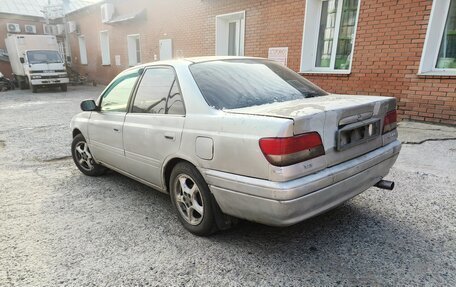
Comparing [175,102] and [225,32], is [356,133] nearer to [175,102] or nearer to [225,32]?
[175,102]

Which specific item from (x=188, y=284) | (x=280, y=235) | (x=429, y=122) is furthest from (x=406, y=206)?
(x=429, y=122)

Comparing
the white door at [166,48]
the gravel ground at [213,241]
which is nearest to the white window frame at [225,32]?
the white door at [166,48]

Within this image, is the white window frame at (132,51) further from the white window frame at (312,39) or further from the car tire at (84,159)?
the car tire at (84,159)

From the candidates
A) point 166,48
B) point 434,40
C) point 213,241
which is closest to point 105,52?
point 166,48

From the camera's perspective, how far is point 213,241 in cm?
259

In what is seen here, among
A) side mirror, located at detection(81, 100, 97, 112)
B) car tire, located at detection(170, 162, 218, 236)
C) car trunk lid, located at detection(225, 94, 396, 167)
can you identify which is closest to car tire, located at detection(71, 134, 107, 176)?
side mirror, located at detection(81, 100, 97, 112)

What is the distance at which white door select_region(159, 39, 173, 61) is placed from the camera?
1215 cm

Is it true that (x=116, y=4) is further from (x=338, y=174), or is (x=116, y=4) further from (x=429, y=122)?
(x=338, y=174)

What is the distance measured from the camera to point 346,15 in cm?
694

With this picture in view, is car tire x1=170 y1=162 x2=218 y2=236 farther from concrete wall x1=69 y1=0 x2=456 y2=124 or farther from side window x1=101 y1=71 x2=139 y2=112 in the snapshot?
concrete wall x1=69 y1=0 x2=456 y2=124

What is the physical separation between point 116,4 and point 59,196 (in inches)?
577

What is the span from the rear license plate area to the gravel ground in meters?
0.85

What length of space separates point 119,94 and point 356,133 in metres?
2.64

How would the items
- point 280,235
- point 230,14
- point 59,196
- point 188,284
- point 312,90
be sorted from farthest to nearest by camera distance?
point 230,14 < point 59,196 < point 312,90 < point 280,235 < point 188,284
